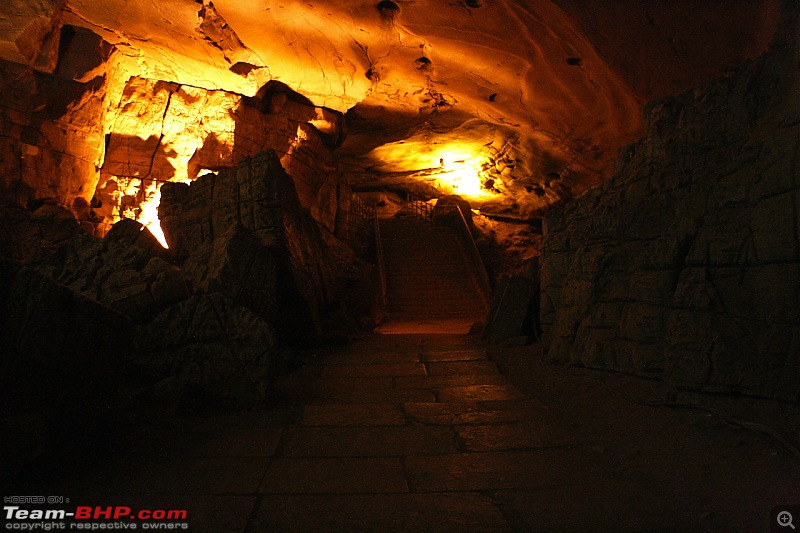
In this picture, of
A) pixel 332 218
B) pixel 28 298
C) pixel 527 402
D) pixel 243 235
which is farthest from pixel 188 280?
pixel 332 218

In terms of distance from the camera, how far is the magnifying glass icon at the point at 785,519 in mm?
2002

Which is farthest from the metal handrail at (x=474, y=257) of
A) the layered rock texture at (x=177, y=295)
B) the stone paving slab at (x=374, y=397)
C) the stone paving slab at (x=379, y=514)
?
the stone paving slab at (x=379, y=514)

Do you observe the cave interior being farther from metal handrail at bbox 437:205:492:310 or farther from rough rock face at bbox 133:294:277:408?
metal handrail at bbox 437:205:492:310

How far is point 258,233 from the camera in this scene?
20.2 ft

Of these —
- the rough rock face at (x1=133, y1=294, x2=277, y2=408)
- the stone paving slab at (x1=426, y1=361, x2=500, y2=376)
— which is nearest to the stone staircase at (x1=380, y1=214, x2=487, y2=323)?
the stone paving slab at (x1=426, y1=361, x2=500, y2=376)

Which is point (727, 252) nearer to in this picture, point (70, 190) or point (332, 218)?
point (332, 218)

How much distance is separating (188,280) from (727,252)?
19.2 feet

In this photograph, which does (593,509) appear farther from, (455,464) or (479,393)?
(479,393)

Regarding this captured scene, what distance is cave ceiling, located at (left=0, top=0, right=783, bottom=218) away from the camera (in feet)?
20.7

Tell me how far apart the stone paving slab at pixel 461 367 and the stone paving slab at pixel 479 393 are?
1.95ft

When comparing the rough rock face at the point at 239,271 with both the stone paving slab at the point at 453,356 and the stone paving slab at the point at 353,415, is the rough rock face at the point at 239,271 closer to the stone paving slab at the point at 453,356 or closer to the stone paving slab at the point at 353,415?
the stone paving slab at the point at 353,415

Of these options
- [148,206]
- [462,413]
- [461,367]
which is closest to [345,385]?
[462,413]

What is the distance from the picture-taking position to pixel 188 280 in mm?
5289

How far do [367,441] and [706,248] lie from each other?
3.38m
